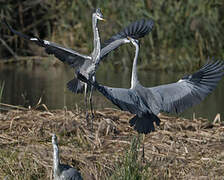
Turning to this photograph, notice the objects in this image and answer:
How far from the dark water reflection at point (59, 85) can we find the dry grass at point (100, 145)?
1.16m

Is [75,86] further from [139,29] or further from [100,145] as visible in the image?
[100,145]

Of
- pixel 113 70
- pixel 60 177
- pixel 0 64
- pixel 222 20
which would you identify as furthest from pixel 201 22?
pixel 60 177

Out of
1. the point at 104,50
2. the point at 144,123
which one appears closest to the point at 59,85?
the point at 104,50

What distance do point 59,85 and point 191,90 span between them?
437 centimetres

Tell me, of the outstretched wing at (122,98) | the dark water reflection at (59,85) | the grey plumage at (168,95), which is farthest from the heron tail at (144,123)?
the dark water reflection at (59,85)

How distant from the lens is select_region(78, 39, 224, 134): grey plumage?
4.90m

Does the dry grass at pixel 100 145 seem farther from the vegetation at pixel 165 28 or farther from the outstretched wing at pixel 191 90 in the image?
the vegetation at pixel 165 28

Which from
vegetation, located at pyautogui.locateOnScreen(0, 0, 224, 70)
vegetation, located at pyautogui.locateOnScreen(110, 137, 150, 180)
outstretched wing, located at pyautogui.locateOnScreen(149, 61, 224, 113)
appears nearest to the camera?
vegetation, located at pyautogui.locateOnScreen(110, 137, 150, 180)

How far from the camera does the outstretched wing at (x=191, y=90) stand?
17.0 ft

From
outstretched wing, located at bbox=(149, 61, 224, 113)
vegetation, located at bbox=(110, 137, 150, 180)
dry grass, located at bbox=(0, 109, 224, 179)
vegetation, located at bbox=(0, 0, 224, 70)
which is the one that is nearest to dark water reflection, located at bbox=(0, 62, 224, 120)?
vegetation, located at bbox=(0, 0, 224, 70)

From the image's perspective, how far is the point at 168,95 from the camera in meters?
5.20

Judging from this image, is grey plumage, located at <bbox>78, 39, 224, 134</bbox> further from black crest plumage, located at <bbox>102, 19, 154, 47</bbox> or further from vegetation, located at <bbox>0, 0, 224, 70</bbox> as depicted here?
vegetation, located at <bbox>0, 0, 224, 70</bbox>

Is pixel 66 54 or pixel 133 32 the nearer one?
pixel 66 54

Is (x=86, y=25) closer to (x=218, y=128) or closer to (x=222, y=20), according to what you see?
(x=222, y=20)
